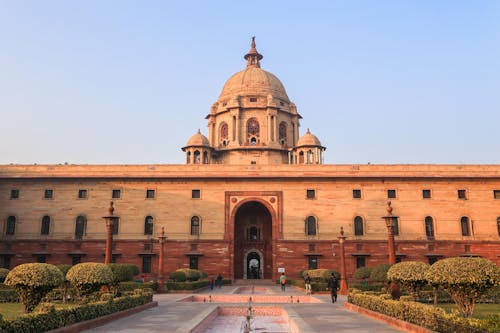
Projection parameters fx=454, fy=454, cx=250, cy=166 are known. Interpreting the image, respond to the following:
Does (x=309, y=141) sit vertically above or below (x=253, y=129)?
below

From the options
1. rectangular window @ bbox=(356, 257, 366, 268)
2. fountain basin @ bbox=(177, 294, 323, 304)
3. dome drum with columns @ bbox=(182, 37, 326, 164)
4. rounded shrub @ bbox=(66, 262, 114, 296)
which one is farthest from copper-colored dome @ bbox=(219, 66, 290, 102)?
rounded shrub @ bbox=(66, 262, 114, 296)

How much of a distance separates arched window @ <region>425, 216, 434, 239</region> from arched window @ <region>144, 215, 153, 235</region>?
22691 mm

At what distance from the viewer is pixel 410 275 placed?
55.5 ft

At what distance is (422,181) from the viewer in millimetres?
38094

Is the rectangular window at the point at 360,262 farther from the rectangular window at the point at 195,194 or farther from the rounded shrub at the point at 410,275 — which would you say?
the rounded shrub at the point at 410,275

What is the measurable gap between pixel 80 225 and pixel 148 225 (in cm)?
570

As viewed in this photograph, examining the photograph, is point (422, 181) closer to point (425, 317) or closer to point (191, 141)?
point (191, 141)

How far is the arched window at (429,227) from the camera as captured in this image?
37.2 m

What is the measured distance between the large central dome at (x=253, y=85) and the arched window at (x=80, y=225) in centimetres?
2227

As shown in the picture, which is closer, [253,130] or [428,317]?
[428,317]

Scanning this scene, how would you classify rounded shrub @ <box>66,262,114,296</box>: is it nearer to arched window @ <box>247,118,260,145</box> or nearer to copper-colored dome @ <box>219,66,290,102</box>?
arched window @ <box>247,118,260,145</box>

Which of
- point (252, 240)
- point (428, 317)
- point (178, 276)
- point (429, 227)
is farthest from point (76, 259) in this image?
point (428, 317)

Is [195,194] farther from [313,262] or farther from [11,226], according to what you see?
[11,226]

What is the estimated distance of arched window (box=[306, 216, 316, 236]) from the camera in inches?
1474
